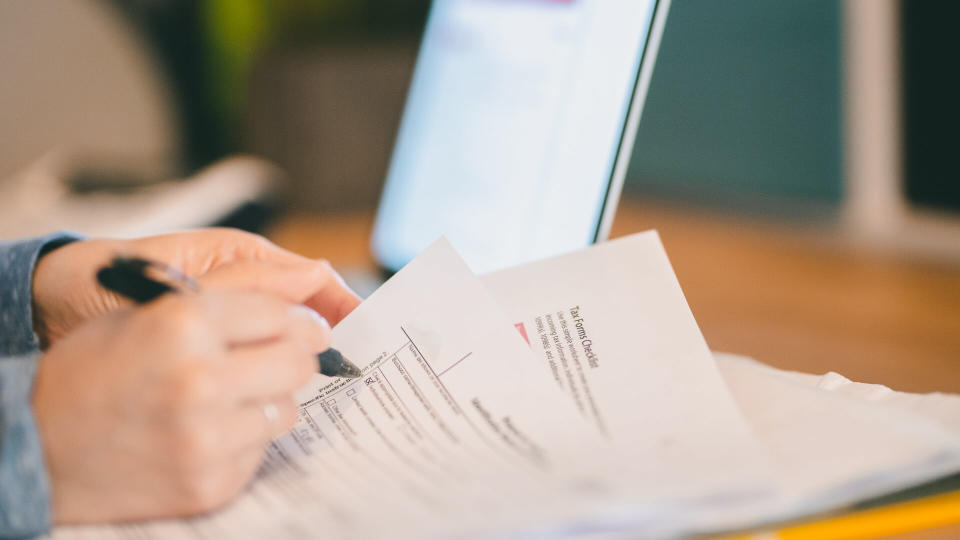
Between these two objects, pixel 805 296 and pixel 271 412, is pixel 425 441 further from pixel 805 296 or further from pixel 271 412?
pixel 805 296

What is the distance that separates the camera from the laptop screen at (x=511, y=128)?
0.49 m

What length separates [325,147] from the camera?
1.30 meters

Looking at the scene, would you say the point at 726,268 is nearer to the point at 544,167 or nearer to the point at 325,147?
the point at 544,167

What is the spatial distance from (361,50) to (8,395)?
110 cm

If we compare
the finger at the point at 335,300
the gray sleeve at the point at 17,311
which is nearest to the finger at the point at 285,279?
the finger at the point at 335,300

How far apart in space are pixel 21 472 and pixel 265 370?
9 cm

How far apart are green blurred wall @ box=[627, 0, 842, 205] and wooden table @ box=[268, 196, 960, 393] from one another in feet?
0.21

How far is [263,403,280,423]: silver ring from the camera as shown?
0.29 m

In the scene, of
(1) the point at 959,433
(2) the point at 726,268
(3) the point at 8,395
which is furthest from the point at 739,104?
(3) the point at 8,395

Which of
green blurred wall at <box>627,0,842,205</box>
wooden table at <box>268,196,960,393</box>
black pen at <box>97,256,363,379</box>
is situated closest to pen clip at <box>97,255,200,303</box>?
black pen at <box>97,256,363,379</box>

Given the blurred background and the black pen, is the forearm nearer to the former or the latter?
the black pen

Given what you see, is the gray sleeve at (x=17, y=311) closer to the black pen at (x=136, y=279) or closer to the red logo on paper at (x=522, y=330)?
the black pen at (x=136, y=279)

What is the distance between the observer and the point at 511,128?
23.1 inches

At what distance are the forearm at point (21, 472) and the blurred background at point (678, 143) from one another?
0.31m
